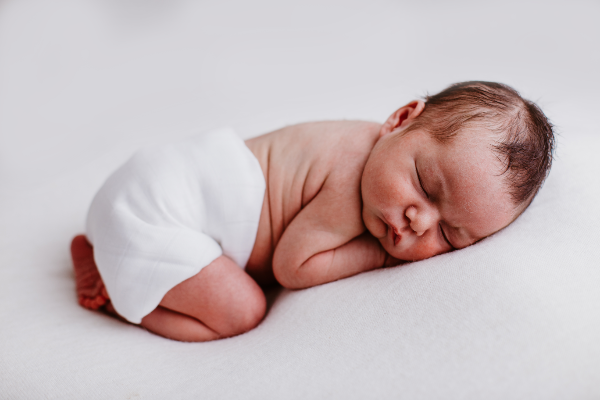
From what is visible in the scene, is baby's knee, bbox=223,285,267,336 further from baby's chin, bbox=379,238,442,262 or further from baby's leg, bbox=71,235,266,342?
baby's chin, bbox=379,238,442,262

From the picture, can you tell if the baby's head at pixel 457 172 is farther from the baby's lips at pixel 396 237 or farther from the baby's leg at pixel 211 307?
the baby's leg at pixel 211 307

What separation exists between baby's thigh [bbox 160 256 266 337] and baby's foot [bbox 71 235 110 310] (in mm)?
253

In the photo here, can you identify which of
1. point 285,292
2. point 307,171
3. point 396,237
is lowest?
point 285,292

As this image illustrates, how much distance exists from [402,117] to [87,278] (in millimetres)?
1172

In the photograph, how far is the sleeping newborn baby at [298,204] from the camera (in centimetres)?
112

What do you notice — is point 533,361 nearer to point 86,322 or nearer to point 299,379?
point 299,379

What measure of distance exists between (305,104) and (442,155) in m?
1.54

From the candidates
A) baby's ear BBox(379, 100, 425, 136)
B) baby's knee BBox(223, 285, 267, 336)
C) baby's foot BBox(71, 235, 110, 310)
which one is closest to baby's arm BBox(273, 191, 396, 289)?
baby's knee BBox(223, 285, 267, 336)

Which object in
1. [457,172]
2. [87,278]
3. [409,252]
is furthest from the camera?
[87,278]

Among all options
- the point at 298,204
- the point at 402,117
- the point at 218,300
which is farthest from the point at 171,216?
the point at 402,117

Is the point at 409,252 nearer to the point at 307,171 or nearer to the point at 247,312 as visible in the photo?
the point at 307,171

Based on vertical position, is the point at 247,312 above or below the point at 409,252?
below

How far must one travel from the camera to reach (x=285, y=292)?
144 cm

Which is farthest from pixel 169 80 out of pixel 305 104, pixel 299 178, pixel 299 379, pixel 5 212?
pixel 299 379
